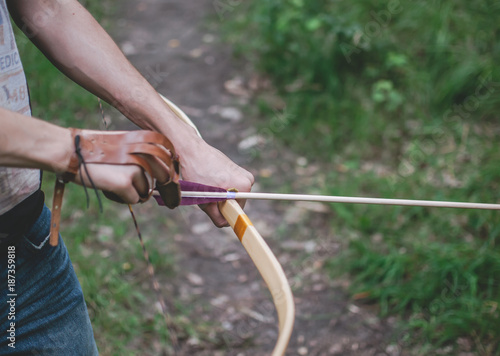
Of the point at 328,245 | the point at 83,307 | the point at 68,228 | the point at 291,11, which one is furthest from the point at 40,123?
the point at 291,11

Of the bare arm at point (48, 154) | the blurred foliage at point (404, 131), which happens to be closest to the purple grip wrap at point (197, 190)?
the bare arm at point (48, 154)

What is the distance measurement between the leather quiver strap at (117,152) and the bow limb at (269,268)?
179 millimetres

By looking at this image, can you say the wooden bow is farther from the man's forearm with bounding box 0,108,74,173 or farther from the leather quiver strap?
the man's forearm with bounding box 0,108,74,173

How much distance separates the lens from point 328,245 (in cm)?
273

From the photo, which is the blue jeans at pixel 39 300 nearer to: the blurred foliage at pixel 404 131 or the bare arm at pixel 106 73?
the bare arm at pixel 106 73

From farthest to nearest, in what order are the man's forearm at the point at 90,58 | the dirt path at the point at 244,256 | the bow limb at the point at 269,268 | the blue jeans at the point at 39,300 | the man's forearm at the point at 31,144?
the dirt path at the point at 244,256
the man's forearm at the point at 90,58
the blue jeans at the point at 39,300
the bow limb at the point at 269,268
the man's forearm at the point at 31,144

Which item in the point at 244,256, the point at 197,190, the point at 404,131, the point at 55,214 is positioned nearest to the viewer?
the point at 55,214

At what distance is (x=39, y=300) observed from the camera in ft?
3.51

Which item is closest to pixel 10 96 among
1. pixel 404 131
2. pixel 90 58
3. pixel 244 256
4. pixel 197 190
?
pixel 90 58

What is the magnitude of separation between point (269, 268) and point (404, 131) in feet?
8.19

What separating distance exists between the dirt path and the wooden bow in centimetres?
123

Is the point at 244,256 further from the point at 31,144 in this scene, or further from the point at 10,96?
the point at 31,144

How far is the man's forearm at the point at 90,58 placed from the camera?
1.12 metres

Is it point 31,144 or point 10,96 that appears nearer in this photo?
point 31,144
